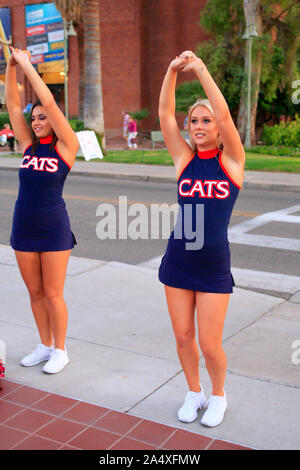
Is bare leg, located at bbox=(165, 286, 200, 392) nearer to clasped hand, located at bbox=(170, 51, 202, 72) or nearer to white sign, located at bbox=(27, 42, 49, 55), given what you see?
clasped hand, located at bbox=(170, 51, 202, 72)

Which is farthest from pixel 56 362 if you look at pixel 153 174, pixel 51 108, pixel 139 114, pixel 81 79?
pixel 139 114

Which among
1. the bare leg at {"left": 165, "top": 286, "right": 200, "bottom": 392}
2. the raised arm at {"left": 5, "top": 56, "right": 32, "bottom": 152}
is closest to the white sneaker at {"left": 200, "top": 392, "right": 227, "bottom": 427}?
the bare leg at {"left": 165, "top": 286, "right": 200, "bottom": 392}

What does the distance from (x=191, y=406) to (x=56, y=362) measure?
120 cm

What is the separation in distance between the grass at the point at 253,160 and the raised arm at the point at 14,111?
48.6 feet

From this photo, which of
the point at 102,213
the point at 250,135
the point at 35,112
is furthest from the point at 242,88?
the point at 35,112

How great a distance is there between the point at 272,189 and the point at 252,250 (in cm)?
710

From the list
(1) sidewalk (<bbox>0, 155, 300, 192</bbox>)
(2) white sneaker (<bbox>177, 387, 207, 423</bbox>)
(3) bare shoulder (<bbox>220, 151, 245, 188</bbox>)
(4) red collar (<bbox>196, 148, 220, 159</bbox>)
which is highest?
(4) red collar (<bbox>196, 148, 220, 159</bbox>)

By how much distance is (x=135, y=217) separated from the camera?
36.7 ft

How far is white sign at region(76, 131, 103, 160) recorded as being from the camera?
824 inches

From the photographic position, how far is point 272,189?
50.6 feet

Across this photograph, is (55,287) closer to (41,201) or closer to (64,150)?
(41,201)

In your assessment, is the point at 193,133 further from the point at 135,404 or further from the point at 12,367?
the point at 12,367

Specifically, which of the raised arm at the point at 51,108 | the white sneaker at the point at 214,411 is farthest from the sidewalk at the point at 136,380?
the raised arm at the point at 51,108

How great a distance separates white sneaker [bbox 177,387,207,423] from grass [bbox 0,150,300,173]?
15.1 m
